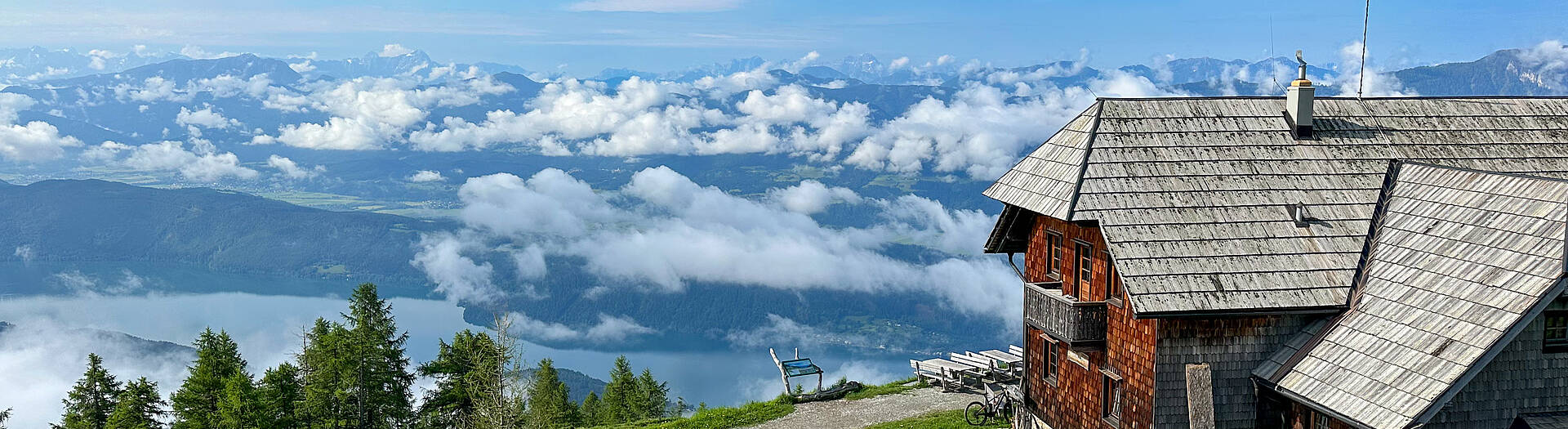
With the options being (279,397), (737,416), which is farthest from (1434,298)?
(279,397)

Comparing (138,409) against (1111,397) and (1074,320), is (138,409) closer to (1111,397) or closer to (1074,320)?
(1074,320)

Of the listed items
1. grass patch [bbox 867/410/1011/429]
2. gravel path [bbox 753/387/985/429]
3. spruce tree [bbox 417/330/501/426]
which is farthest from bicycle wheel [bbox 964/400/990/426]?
spruce tree [bbox 417/330/501/426]

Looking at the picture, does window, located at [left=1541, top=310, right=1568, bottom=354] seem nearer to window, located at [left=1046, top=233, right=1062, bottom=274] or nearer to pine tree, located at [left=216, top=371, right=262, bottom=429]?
window, located at [left=1046, top=233, right=1062, bottom=274]

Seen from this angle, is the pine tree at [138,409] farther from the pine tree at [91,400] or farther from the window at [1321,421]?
the window at [1321,421]

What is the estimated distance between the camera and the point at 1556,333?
16.2m

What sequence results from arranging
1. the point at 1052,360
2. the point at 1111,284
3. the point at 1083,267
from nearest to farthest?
1. the point at 1111,284
2. the point at 1083,267
3. the point at 1052,360

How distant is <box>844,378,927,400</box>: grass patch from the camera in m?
34.3

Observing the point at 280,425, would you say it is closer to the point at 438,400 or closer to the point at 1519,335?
the point at 438,400

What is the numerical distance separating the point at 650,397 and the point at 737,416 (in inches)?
1588

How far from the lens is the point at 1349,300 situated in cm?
1794

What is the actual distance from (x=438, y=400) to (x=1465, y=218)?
41779mm

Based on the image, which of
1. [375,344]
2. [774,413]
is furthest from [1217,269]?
[375,344]

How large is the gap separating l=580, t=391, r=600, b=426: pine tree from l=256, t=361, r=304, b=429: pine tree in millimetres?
19079

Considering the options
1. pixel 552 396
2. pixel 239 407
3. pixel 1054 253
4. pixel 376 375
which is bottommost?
pixel 552 396
